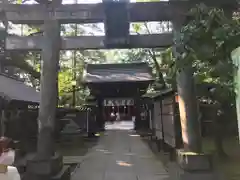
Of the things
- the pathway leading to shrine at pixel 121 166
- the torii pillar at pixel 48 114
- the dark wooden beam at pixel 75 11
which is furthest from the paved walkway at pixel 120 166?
the dark wooden beam at pixel 75 11

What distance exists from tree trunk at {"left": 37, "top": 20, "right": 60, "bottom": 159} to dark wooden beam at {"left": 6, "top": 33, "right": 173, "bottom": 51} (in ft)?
0.72

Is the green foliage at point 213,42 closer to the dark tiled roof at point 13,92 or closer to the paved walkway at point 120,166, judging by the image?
the paved walkway at point 120,166

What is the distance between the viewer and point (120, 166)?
9.27 meters

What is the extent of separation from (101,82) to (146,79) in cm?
277

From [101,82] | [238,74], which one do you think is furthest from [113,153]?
[238,74]

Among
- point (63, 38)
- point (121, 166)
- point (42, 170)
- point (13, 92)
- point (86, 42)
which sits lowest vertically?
point (121, 166)

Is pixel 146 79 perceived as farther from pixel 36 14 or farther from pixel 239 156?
pixel 36 14

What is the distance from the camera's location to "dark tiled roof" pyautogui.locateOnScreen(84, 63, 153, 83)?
19078mm

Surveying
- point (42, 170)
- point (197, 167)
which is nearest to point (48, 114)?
point (42, 170)

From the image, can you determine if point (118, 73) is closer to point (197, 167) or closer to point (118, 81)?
point (118, 81)

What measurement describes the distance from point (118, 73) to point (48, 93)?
45.8 ft

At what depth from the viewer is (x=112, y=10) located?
6.82 m

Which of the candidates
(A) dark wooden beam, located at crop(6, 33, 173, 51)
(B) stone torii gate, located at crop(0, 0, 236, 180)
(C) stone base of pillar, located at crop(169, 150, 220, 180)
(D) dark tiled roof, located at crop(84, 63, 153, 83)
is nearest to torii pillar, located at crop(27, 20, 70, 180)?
(B) stone torii gate, located at crop(0, 0, 236, 180)

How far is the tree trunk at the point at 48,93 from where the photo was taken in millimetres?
6691
